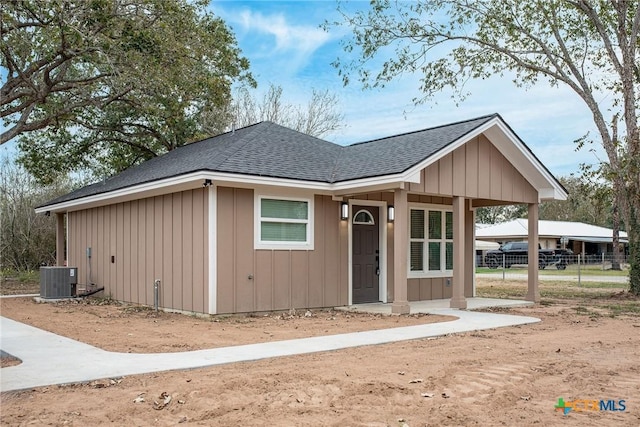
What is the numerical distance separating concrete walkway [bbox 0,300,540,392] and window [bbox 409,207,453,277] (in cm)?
422

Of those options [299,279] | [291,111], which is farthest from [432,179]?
[291,111]

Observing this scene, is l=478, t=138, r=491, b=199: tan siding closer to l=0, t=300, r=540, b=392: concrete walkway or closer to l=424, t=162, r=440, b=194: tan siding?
l=424, t=162, r=440, b=194: tan siding

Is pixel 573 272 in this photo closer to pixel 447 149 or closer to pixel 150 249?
pixel 447 149

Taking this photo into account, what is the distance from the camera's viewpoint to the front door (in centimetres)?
1255

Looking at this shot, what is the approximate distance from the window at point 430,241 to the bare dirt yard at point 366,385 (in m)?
4.53

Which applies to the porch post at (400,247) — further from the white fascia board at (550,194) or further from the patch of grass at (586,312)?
the white fascia board at (550,194)

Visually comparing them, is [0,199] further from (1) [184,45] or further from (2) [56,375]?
(2) [56,375]

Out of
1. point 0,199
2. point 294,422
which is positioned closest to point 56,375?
point 294,422

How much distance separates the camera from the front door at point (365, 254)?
12555mm

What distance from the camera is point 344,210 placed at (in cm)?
1202

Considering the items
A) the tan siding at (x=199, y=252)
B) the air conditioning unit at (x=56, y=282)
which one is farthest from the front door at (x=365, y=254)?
the air conditioning unit at (x=56, y=282)

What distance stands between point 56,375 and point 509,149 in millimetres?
10199

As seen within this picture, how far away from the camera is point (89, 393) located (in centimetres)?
499

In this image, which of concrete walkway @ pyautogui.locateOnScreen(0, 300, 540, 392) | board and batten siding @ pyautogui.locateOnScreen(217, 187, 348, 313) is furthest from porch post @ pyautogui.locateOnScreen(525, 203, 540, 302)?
concrete walkway @ pyautogui.locateOnScreen(0, 300, 540, 392)
